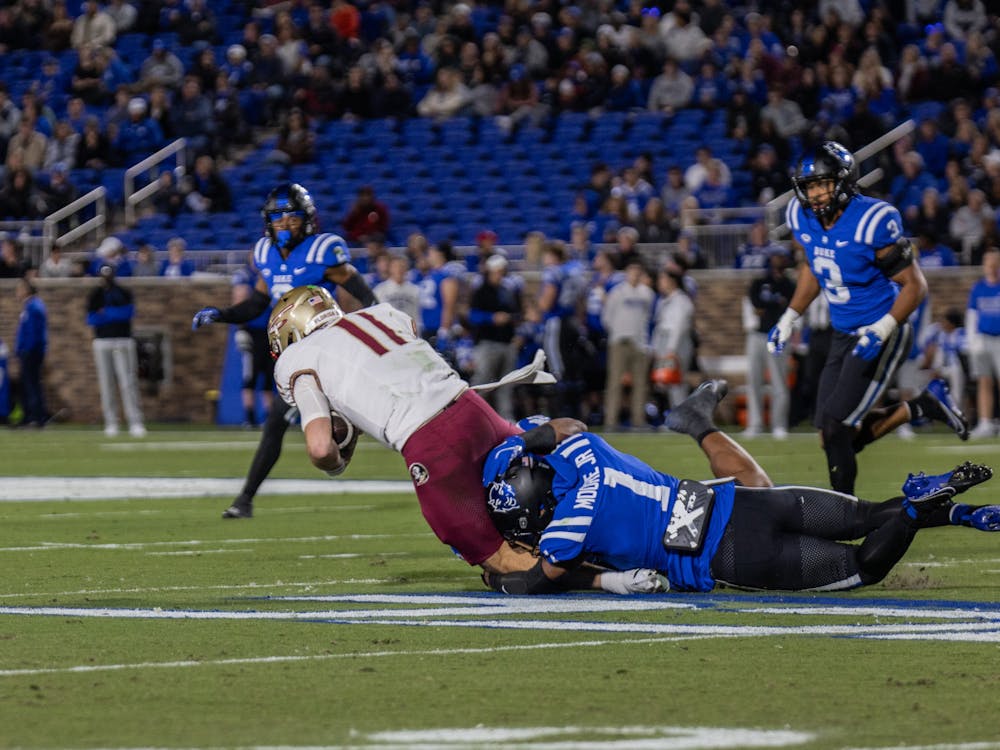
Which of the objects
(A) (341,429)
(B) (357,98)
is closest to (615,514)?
(A) (341,429)

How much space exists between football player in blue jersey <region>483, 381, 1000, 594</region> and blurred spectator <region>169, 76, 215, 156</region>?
80.2ft

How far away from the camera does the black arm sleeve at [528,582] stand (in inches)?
307

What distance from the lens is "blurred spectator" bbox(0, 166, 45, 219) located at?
3064 centimetres

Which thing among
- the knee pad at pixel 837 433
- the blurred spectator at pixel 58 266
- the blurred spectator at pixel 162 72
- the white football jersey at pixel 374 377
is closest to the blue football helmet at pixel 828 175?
the knee pad at pixel 837 433

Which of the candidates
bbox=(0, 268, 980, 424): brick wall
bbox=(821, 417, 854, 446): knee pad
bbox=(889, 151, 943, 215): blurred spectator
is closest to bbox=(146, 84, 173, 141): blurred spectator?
bbox=(0, 268, 980, 424): brick wall

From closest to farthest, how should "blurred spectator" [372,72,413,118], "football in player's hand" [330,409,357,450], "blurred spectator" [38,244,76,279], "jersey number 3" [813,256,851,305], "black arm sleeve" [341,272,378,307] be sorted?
"football in player's hand" [330,409,357,450]
"jersey number 3" [813,256,851,305]
"black arm sleeve" [341,272,378,307]
"blurred spectator" [38,244,76,279]
"blurred spectator" [372,72,413,118]

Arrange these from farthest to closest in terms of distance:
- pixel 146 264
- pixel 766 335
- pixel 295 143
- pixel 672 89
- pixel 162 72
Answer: pixel 162 72 → pixel 295 143 → pixel 146 264 → pixel 672 89 → pixel 766 335

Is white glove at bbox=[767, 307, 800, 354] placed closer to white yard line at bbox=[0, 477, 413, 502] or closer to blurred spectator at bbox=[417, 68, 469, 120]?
white yard line at bbox=[0, 477, 413, 502]

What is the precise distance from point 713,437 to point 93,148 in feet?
80.3

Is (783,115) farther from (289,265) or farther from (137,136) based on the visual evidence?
(289,265)

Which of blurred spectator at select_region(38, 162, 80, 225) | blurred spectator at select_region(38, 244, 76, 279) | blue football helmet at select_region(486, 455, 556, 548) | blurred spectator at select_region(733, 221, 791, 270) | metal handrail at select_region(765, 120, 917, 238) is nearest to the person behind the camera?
blue football helmet at select_region(486, 455, 556, 548)

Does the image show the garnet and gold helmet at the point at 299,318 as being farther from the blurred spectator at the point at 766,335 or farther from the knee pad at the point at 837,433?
the blurred spectator at the point at 766,335

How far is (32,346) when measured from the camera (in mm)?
26672

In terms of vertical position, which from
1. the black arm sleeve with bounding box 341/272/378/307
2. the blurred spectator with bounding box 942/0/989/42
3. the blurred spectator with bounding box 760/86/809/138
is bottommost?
the black arm sleeve with bounding box 341/272/378/307
